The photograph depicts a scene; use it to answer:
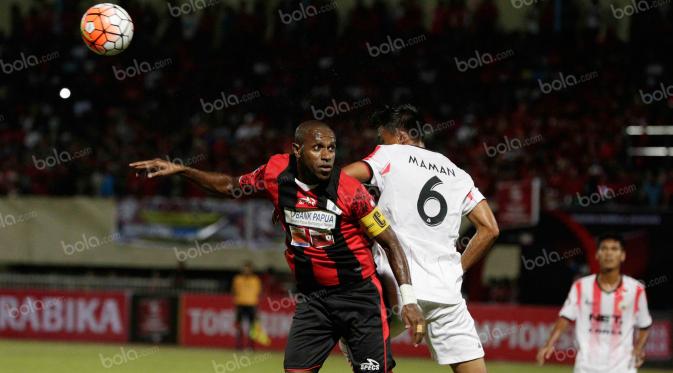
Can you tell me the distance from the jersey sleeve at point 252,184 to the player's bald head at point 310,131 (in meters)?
0.39

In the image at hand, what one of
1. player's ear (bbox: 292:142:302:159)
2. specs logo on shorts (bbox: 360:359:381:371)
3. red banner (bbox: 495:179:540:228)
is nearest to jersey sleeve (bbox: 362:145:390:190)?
player's ear (bbox: 292:142:302:159)

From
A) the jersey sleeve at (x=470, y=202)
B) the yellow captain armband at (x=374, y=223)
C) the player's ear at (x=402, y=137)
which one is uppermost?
the player's ear at (x=402, y=137)

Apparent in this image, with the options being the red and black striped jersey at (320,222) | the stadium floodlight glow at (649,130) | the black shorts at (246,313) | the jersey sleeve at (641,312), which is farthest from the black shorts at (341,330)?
the stadium floodlight glow at (649,130)

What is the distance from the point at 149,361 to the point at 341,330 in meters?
11.5

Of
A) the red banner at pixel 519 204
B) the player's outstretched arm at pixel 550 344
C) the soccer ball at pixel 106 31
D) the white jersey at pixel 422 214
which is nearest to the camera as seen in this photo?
the white jersey at pixel 422 214

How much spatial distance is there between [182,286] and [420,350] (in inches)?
195

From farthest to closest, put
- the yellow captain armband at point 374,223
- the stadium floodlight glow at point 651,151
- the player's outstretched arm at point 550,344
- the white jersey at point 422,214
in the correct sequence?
1. the stadium floodlight glow at point 651,151
2. the player's outstretched arm at point 550,344
3. the white jersey at point 422,214
4. the yellow captain armband at point 374,223

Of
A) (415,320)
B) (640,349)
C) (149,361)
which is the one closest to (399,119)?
(415,320)

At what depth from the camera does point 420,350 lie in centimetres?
1927

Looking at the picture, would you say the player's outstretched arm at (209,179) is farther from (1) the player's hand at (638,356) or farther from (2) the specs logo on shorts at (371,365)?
(1) the player's hand at (638,356)

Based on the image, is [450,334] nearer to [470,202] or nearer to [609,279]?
[470,202]

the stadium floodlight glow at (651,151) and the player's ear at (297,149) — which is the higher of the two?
the stadium floodlight glow at (651,151)

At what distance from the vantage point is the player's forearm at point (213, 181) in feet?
21.6

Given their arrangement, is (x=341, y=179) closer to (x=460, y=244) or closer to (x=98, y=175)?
(x=460, y=244)
